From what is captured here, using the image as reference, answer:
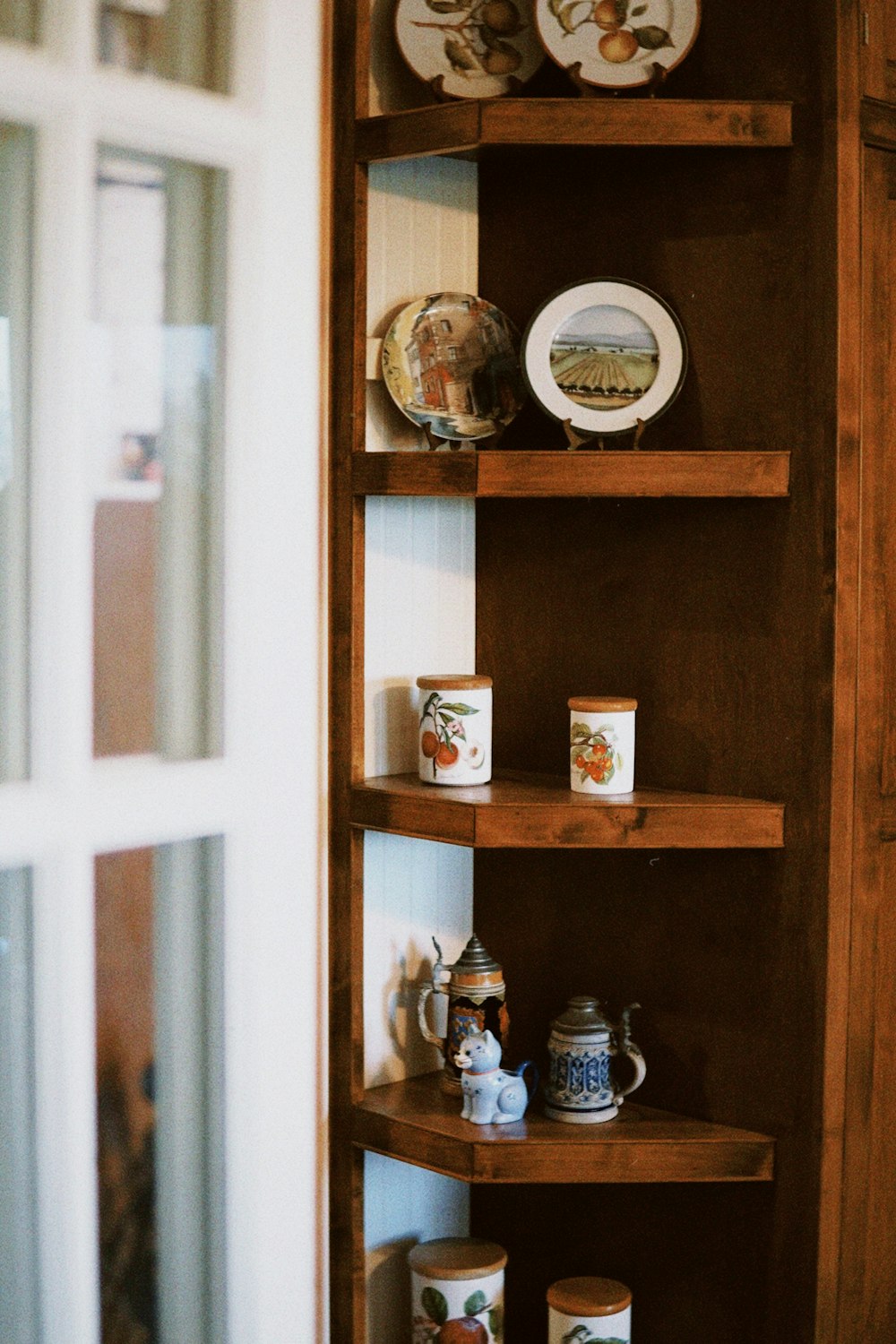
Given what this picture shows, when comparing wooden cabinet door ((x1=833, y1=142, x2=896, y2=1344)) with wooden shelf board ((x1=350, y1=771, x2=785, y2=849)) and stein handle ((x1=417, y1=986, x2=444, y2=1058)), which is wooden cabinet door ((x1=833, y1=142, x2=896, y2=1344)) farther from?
stein handle ((x1=417, y1=986, x2=444, y2=1058))

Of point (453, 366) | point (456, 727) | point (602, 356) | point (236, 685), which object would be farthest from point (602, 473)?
point (236, 685)

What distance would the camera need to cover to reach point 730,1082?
1959 mm

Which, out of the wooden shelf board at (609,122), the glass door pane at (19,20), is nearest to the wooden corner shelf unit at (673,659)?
the wooden shelf board at (609,122)

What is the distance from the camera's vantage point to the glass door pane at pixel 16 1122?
171 centimetres

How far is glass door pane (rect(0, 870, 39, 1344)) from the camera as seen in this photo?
1.71 metres

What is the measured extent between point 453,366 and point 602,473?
29 cm

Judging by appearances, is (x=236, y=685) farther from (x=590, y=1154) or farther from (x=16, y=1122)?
(x=590, y=1154)

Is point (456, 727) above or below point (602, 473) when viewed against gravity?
below

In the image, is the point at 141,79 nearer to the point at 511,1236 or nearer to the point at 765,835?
the point at 765,835

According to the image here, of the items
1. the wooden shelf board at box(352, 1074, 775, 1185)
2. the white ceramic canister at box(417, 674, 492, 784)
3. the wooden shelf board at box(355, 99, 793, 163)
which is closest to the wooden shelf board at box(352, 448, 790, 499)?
the white ceramic canister at box(417, 674, 492, 784)

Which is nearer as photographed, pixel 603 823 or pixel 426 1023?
pixel 603 823

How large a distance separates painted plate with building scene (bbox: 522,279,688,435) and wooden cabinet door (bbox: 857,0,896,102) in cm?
39

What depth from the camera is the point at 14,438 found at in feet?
5.53

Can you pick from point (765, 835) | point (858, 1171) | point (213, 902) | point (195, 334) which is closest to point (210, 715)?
point (213, 902)
